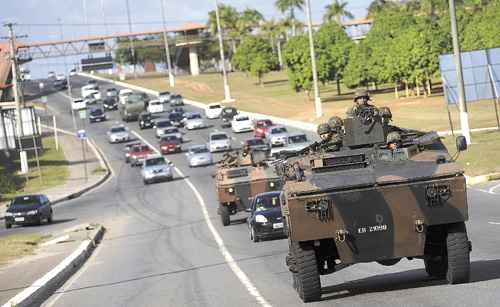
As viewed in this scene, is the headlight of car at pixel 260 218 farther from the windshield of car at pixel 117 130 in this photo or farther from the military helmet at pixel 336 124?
the windshield of car at pixel 117 130

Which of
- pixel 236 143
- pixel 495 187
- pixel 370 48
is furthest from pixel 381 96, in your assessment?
pixel 495 187

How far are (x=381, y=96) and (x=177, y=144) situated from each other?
29.4m

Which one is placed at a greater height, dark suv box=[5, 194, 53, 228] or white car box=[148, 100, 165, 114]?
white car box=[148, 100, 165, 114]

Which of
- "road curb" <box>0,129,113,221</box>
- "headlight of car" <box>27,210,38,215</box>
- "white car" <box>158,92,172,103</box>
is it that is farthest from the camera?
"white car" <box>158,92,172,103</box>

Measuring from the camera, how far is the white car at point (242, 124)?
95.4 m

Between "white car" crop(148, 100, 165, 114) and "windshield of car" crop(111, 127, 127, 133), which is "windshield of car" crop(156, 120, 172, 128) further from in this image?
"white car" crop(148, 100, 165, 114)

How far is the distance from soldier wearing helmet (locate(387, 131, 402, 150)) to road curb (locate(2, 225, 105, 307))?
6834 mm

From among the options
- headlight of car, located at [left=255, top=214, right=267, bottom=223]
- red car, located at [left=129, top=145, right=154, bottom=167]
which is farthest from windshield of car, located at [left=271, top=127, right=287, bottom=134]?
headlight of car, located at [left=255, top=214, right=267, bottom=223]

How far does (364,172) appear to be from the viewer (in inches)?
587

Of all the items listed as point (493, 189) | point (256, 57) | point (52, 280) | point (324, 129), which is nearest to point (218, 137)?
point (493, 189)

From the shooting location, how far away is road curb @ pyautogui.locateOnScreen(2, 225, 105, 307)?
1935 centimetres

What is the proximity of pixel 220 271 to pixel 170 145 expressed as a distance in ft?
211

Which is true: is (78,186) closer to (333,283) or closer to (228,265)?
(228,265)

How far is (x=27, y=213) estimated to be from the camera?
4944 centimetres
